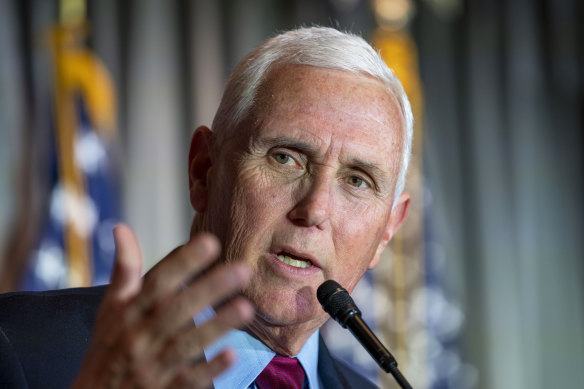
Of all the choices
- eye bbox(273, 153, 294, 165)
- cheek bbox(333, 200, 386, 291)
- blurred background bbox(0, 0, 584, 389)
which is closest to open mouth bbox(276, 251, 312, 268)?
cheek bbox(333, 200, 386, 291)

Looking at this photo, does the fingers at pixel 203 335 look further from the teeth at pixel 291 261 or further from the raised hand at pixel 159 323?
the teeth at pixel 291 261

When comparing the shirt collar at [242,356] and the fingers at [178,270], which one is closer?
the fingers at [178,270]

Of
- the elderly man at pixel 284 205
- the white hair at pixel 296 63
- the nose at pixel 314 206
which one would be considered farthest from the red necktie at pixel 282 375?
the white hair at pixel 296 63

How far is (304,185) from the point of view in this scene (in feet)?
6.10

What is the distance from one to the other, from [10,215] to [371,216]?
7.73 feet

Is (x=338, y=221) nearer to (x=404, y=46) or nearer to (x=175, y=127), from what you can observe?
Answer: (x=175, y=127)

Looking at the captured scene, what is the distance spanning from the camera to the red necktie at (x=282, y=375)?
1842mm

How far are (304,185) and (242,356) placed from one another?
413 mm

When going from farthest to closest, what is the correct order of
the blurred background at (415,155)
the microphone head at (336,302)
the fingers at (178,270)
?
1. the blurred background at (415,155)
2. the microphone head at (336,302)
3. the fingers at (178,270)

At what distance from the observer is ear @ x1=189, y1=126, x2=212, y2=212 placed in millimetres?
2055

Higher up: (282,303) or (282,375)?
(282,303)

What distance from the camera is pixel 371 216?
1.99 m

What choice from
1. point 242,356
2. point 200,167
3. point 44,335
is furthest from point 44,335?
point 200,167

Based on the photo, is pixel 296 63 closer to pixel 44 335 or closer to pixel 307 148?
pixel 307 148
